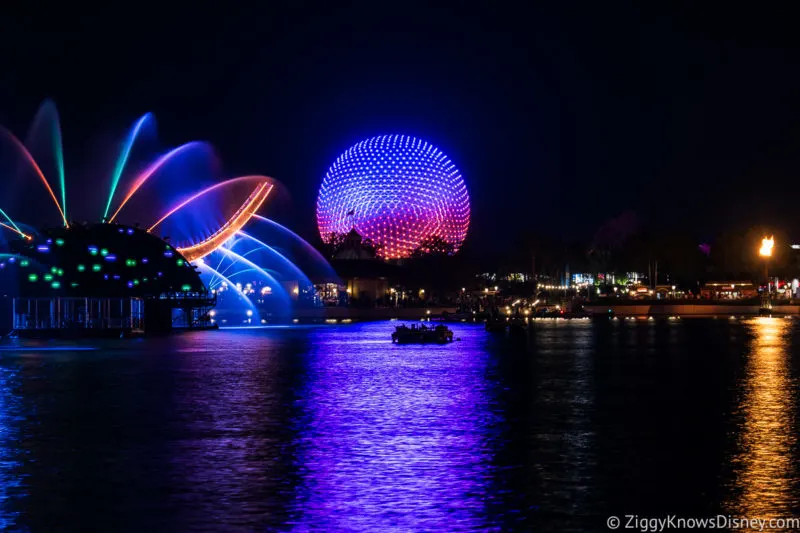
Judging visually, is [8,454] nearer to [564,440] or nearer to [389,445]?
[389,445]

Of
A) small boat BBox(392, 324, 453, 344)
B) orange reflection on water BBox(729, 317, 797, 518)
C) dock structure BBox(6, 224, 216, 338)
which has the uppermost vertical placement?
dock structure BBox(6, 224, 216, 338)

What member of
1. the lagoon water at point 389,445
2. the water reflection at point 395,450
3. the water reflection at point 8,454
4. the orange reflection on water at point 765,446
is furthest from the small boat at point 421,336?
the water reflection at point 8,454

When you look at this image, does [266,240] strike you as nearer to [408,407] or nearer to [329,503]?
[408,407]

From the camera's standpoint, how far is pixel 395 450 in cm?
3031

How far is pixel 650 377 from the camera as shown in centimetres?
5591

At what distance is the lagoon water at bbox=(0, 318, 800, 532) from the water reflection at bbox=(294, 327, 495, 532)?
0.08 metres

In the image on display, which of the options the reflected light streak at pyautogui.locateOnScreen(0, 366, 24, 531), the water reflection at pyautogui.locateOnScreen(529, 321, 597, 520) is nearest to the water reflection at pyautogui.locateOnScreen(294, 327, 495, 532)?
the water reflection at pyautogui.locateOnScreen(529, 321, 597, 520)

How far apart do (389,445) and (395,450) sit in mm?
921

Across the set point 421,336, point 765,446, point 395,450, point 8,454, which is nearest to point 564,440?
point 395,450

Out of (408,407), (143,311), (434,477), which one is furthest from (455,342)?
(434,477)

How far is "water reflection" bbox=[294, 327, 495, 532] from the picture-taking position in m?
22.5

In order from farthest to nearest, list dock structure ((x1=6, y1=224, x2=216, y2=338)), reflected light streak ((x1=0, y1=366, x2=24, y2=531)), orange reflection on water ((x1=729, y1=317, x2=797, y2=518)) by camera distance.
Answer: dock structure ((x1=6, y1=224, x2=216, y2=338)) → orange reflection on water ((x1=729, y1=317, x2=797, y2=518)) → reflected light streak ((x1=0, y1=366, x2=24, y2=531))

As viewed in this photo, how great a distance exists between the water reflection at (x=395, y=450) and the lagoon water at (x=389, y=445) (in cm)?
8

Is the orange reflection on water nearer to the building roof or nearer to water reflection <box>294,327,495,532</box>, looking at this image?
water reflection <box>294,327,495,532</box>
